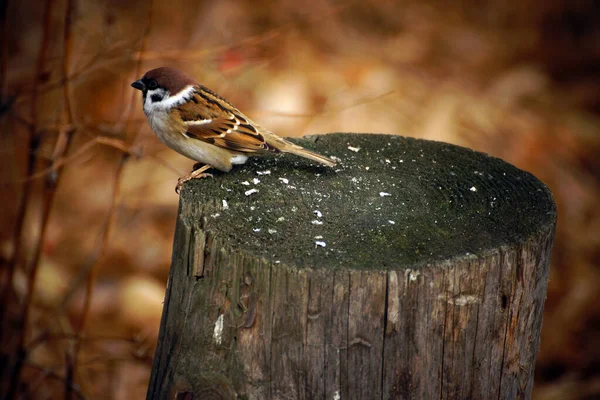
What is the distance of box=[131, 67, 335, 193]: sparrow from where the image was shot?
338 centimetres

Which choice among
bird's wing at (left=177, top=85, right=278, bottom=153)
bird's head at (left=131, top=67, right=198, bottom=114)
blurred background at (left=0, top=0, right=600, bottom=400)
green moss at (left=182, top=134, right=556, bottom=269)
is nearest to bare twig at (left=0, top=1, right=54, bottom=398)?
blurred background at (left=0, top=0, right=600, bottom=400)

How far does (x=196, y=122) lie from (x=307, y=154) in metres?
0.64

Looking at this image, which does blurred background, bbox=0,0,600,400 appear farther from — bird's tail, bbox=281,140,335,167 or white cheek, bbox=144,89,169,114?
bird's tail, bbox=281,140,335,167

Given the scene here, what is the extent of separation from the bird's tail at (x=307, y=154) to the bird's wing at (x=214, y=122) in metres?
0.15

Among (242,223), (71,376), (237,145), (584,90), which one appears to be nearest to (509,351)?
(242,223)

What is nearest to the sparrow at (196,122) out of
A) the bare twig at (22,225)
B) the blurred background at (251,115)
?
the blurred background at (251,115)

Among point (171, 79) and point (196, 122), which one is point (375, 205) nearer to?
point (196, 122)

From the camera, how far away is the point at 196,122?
140 inches

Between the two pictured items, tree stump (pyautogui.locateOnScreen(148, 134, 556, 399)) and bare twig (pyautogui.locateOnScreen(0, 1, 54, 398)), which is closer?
tree stump (pyautogui.locateOnScreen(148, 134, 556, 399))

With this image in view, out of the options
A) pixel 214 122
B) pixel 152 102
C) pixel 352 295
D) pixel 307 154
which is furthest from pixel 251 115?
pixel 352 295

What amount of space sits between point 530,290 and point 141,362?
A: 3.55m

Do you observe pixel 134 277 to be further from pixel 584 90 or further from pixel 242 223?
pixel 584 90

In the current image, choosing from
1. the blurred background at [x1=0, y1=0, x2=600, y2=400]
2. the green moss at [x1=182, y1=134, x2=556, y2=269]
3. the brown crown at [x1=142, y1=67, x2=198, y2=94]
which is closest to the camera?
the green moss at [x1=182, y1=134, x2=556, y2=269]

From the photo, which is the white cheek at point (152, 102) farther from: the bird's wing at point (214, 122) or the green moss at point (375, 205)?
the green moss at point (375, 205)
